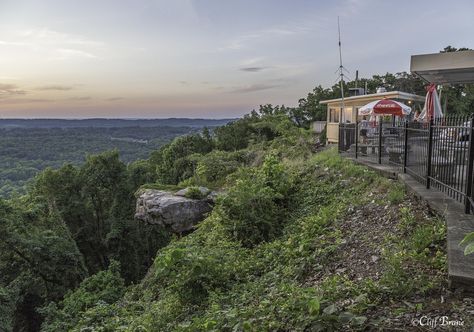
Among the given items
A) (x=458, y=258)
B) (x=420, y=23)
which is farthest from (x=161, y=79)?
(x=458, y=258)

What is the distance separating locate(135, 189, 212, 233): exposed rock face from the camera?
39.3 feet

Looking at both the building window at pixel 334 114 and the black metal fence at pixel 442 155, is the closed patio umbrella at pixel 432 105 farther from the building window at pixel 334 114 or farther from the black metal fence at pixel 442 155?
the building window at pixel 334 114

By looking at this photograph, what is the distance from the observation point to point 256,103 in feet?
135

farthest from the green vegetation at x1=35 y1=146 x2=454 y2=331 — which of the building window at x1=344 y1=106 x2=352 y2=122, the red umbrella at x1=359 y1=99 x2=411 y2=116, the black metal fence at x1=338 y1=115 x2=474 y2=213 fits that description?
the building window at x1=344 y1=106 x2=352 y2=122

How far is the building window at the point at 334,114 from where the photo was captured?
2455 centimetres

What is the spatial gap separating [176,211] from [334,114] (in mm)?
17240

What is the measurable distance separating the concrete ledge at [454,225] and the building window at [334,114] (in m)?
18.9

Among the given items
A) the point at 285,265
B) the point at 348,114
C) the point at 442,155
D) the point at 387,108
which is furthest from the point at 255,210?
the point at 348,114

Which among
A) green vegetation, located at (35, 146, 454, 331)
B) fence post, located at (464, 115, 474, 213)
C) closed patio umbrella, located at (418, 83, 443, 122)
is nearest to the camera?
green vegetation, located at (35, 146, 454, 331)

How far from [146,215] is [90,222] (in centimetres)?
1620

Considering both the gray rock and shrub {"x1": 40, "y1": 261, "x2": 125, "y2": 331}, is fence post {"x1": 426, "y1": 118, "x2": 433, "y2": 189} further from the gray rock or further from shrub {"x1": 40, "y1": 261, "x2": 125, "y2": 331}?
shrub {"x1": 40, "y1": 261, "x2": 125, "y2": 331}

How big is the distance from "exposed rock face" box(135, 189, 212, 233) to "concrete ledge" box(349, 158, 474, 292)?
7.49 m

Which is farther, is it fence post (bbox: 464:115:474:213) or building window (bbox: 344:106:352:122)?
building window (bbox: 344:106:352:122)

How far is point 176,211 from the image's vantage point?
11984mm
